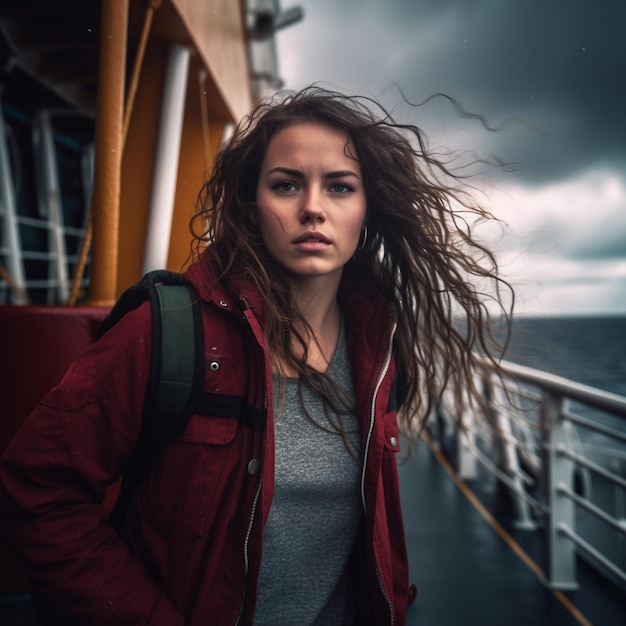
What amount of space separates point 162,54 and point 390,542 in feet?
8.99

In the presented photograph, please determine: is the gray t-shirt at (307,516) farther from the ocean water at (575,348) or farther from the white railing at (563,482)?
the white railing at (563,482)

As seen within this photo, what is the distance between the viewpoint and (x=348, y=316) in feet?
5.10

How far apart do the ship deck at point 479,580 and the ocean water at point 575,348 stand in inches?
48.7

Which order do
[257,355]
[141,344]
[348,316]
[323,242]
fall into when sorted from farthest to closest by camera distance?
[348,316], [323,242], [257,355], [141,344]

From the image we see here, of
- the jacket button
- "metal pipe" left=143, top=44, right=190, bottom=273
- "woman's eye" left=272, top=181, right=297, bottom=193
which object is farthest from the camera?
"metal pipe" left=143, top=44, right=190, bottom=273

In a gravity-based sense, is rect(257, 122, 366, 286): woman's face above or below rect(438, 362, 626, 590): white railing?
above

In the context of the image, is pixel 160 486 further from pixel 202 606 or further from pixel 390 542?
pixel 390 542

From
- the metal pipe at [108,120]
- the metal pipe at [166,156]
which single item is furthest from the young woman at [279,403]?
the metal pipe at [166,156]

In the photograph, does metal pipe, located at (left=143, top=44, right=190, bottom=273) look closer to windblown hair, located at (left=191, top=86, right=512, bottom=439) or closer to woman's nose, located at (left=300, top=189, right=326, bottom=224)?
windblown hair, located at (left=191, top=86, right=512, bottom=439)

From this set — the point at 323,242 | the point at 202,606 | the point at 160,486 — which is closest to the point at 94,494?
the point at 160,486

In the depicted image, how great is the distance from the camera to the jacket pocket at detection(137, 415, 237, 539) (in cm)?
105

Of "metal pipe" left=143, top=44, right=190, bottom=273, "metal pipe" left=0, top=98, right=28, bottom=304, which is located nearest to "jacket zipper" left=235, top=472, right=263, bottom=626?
"metal pipe" left=143, top=44, right=190, bottom=273

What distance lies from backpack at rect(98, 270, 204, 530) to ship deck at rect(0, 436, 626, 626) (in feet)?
4.29

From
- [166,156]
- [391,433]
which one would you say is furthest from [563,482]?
[166,156]
